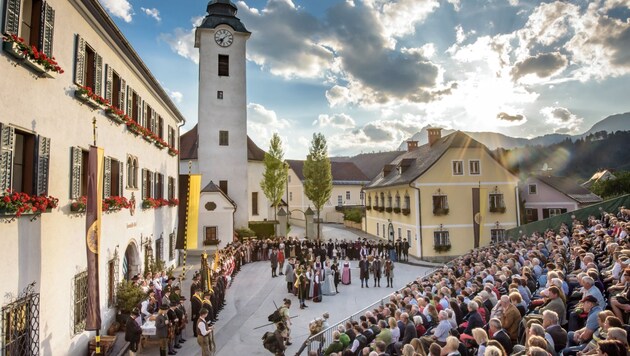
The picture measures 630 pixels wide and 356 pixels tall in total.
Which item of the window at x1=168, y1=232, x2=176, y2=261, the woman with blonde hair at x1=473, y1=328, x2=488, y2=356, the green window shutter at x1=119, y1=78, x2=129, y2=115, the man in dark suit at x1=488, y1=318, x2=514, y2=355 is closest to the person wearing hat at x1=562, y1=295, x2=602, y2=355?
the man in dark suit at x1=488, y1=318, x2=514, y2=355

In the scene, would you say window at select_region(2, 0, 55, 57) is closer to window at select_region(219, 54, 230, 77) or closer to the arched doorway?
the arched doorway

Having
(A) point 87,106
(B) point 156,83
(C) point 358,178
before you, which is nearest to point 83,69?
(A) point 87,106

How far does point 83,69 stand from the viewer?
11836 millimetres

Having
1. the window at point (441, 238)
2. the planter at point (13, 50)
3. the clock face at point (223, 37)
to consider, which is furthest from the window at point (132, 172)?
the window at point (441, 238)

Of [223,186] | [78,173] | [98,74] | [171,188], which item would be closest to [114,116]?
[98,74]

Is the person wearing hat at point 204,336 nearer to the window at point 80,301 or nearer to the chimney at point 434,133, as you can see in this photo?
the window at point 80,301

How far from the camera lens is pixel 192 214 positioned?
74.9 feet

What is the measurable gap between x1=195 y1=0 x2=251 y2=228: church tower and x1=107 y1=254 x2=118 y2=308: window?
2109 centimetres

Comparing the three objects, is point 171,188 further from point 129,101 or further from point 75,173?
point 75,173

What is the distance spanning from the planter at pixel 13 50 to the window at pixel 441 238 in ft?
89.8

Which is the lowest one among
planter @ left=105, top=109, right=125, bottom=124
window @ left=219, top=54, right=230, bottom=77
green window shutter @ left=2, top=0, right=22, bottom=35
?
planter @ left=105, top=109, right=125, bottom=124

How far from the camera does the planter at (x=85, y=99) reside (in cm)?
1128

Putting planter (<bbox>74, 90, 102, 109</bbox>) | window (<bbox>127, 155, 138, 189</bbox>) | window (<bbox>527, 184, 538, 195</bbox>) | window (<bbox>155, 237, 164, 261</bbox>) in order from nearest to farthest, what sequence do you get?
planter (<bbox>74, 90, 102, 109</bbox>) < window (<bbox>127, 155, 138, 189</bbox>) < window (<bbox>155, 237, 164, 261</bbox>) < window (<bbox>527, 184, 538, 195</bbox>)

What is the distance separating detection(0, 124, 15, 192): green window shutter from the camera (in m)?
8.00
